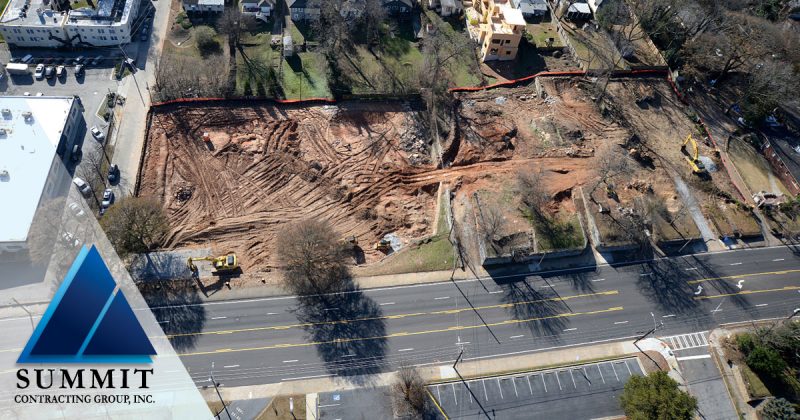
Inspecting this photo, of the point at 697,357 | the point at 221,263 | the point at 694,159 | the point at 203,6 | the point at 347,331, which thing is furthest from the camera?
the point at 203,6

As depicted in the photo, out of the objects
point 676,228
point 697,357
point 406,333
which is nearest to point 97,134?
point 406,333

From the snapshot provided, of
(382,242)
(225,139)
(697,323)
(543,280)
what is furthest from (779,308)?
(225,139)

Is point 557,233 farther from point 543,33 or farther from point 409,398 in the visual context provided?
point 543,33

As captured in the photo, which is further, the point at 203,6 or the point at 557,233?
the point at 203,6

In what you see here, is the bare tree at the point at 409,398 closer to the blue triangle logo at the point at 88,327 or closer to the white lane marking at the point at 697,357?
the blue triangle logo at the point at 88,327

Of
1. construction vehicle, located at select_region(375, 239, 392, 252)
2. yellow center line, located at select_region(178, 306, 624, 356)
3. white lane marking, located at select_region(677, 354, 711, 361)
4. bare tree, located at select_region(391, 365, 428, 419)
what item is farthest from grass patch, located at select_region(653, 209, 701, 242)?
bare tree, located at select_region(391, 365, 428, 419)
